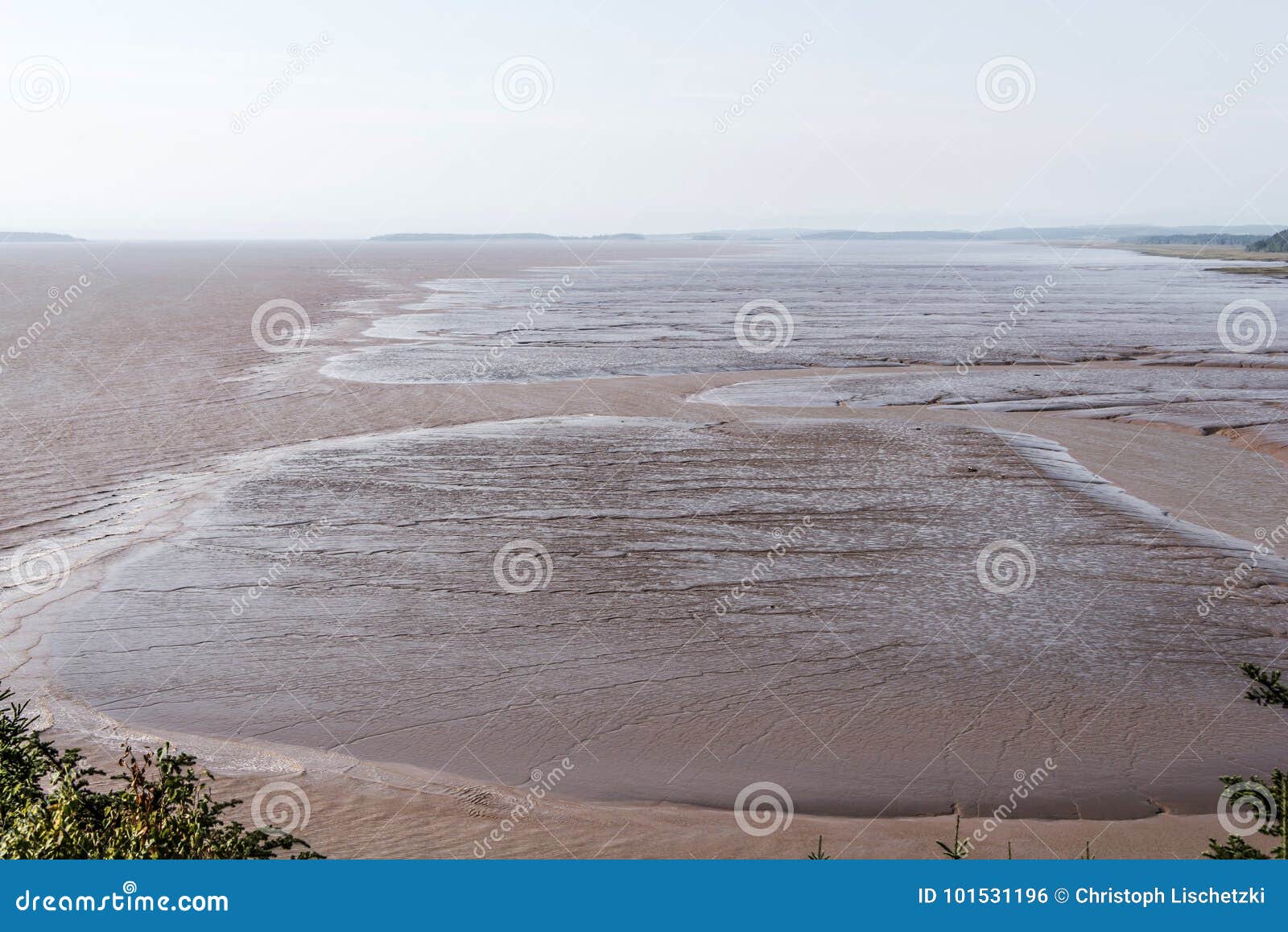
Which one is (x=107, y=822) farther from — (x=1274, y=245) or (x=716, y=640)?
(x=1274, y=245)

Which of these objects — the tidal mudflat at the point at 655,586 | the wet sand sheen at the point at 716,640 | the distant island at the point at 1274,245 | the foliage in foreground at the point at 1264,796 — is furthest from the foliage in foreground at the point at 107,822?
the distant island at the point at 1274,245

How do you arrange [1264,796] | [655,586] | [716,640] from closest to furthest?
[1264,796] → [716,640] → [655,586]

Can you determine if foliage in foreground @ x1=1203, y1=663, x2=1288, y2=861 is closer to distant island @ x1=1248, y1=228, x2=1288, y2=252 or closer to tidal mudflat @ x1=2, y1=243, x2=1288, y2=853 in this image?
A: tidal mudflat @ x1=2, y1=243, x2=1288, y2=853

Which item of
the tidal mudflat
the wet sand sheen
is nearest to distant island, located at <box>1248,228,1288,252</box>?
the tidal mudflat

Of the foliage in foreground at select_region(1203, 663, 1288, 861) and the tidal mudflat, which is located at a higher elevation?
the tidal mudflat

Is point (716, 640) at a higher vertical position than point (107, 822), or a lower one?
higher

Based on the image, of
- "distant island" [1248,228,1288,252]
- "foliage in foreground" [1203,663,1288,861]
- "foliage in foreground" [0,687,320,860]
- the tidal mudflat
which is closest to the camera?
"foliage in foreground" [0,687,320,860]

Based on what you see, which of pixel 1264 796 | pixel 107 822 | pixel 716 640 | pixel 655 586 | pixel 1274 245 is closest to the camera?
pixel 107 822

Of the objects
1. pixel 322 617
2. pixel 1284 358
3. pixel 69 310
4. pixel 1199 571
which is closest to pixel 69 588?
pixel 322 617

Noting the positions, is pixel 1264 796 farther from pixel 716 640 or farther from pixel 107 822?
pixel 107 822

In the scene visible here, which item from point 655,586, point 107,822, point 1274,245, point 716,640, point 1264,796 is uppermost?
point 1274,245

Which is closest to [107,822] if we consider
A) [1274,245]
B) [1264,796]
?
[1264,796]

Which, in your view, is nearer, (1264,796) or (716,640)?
(1264,796)

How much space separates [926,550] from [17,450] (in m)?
12.7
